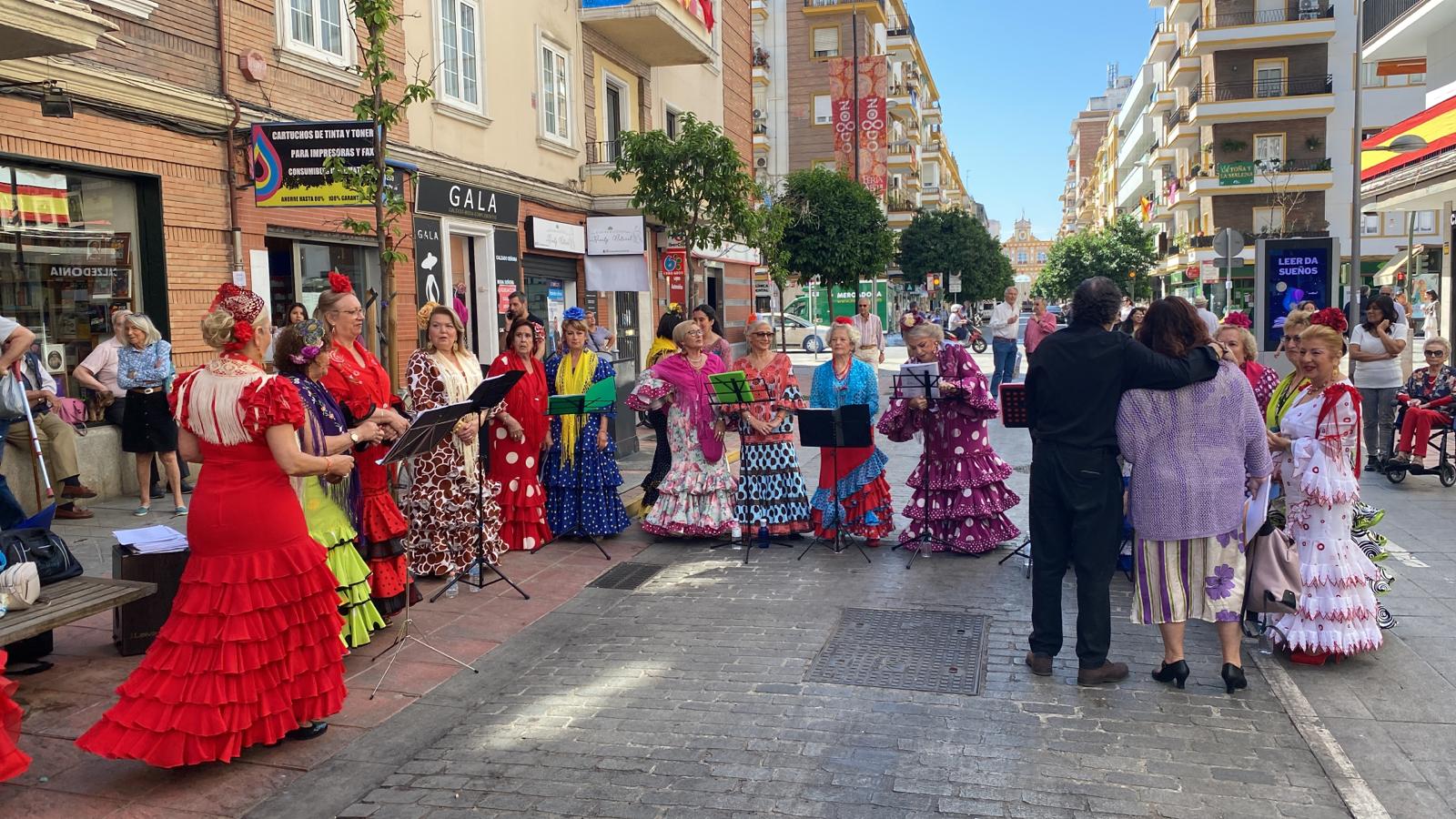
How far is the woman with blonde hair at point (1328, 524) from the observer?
5504 millimetres

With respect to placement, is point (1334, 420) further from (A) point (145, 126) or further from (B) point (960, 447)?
(A) point (145, 126)

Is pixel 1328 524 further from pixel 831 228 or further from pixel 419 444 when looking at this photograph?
pixel 831 228

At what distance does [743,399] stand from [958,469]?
5.56ft

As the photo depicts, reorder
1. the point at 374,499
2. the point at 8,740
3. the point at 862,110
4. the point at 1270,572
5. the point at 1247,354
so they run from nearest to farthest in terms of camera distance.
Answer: the point at 8,740 → the point at 1270,572 → the point at 374,499 → the point at 1247,354 → the point at 862,110

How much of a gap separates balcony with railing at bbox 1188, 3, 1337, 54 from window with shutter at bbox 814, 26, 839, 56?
1787 centimetres

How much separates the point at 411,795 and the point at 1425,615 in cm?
578

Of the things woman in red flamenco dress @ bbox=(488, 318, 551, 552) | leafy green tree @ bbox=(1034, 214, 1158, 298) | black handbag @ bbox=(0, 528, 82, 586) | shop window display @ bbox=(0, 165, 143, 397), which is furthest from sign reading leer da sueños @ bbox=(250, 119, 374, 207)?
leafy green tree @ bbox=(1034, 214, 1158, 298)

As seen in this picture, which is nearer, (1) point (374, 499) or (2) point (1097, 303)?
(2) point (1097, 303)

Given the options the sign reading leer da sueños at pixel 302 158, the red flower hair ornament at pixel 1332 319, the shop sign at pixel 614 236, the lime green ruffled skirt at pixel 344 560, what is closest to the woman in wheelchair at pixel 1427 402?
the red flower hair ornament at pixel 1332 319

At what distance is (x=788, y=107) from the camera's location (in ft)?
189

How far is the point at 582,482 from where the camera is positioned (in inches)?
349

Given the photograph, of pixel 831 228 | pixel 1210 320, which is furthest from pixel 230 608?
pixel 831 228

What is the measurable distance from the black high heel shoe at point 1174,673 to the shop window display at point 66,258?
359 inches

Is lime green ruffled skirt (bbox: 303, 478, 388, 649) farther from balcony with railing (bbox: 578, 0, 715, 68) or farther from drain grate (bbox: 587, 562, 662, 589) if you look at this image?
balcony with railing (bbox: 578, 0, 715, 68)
